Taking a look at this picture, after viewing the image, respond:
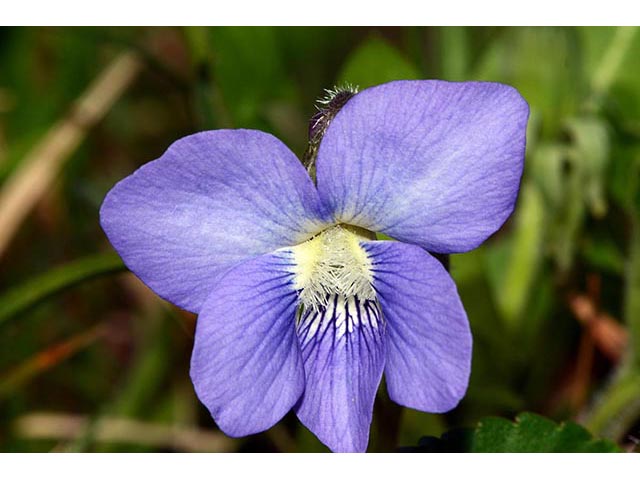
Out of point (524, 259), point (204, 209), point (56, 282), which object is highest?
point (204, 209)

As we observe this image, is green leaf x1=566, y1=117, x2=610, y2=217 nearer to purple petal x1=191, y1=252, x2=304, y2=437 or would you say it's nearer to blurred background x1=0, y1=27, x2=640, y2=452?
blurred background x1=0, y1=27, x2=640, y2=452

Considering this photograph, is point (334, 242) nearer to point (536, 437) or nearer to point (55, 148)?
point (536, 437)

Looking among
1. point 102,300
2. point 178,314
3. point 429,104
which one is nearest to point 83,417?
point 102,300

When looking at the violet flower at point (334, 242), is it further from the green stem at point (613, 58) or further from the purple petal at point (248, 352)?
the green stem at point (613, 58)

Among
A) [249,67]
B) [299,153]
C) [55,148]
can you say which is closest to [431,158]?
[299,153]

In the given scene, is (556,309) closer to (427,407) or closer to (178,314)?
(178,314)

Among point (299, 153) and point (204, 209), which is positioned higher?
point (204, 209)
